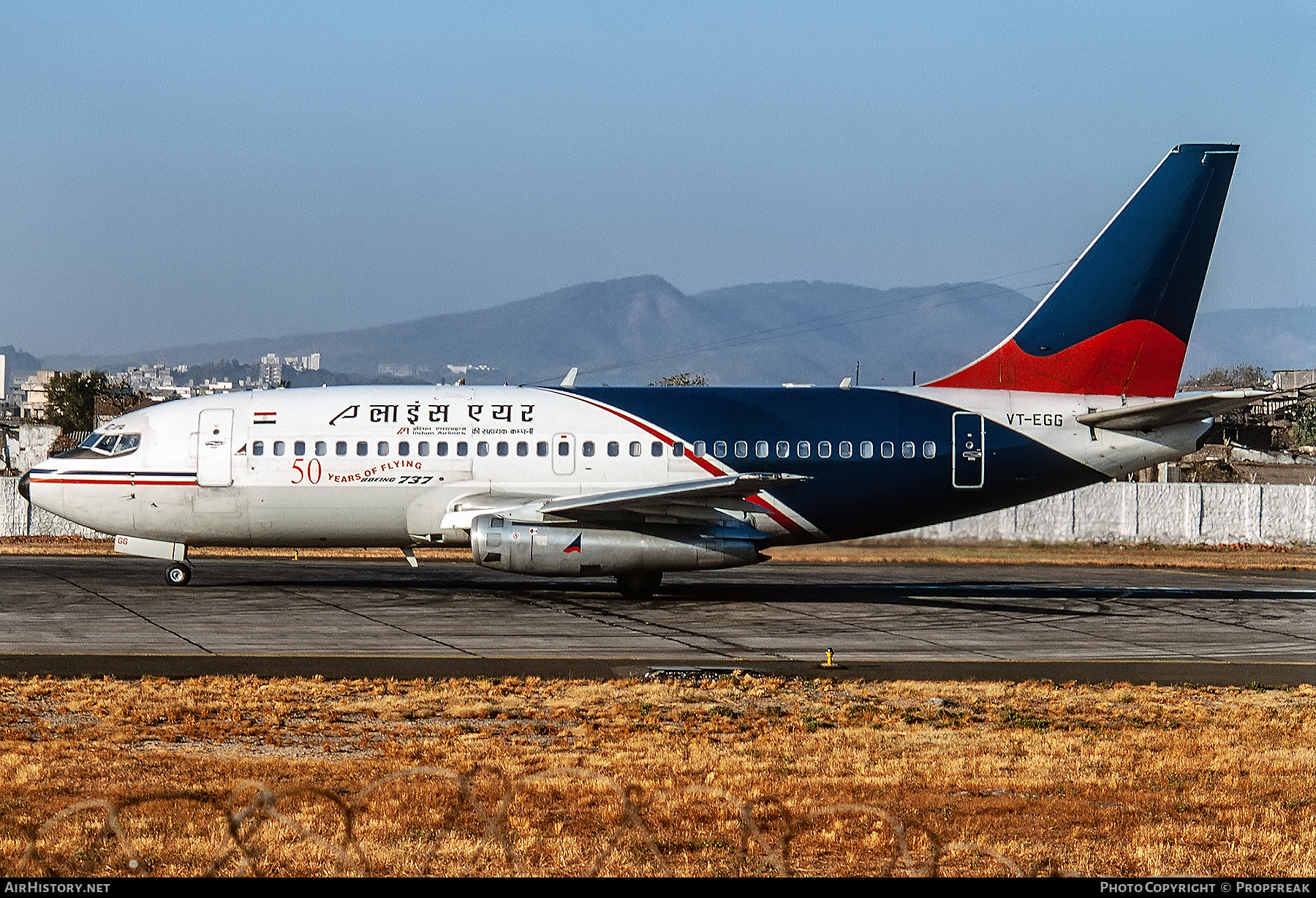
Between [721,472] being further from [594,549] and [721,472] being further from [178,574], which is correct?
[178,574]

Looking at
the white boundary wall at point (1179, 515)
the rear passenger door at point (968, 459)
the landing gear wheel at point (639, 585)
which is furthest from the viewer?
the white boundary wall at point (1179, 515)

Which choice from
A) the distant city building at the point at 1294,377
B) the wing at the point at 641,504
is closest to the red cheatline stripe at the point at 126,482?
the wing at the point at 641,504

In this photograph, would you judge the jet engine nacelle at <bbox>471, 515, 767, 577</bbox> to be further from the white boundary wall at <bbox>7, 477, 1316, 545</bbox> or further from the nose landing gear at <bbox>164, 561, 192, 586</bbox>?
the white boundary wall at <bbox>7, 477, 1316, 545</bbox>

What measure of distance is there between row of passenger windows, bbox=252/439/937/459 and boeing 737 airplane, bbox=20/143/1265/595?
0.04 m

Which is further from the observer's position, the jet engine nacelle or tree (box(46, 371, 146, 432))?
tree (box(46, 371, 146, 432))

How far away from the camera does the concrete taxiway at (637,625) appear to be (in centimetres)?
2042

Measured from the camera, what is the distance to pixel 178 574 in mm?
31281

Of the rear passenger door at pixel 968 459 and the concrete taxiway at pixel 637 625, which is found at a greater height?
the rear passenger door at pixel 968 459

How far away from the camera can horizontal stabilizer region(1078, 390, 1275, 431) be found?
2840cm

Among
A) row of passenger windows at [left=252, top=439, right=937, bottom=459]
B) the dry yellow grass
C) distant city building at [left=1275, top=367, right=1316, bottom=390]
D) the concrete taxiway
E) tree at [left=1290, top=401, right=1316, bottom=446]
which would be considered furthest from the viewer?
distant city building at [left=1275, top=367, right=1316, bottom=390]

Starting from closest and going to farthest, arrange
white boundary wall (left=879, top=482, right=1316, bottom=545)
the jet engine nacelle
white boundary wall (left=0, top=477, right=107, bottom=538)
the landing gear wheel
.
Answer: the jet engine nacelle, the landing gear wheel, white boundary wall (left=0, top=477, right=107, bottom=538), white boundary wall (left=879, top=482, right=1316, bottom=545)

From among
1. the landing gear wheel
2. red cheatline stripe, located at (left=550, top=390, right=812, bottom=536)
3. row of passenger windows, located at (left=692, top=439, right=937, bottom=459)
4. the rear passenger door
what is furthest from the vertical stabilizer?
the landing gear wheel

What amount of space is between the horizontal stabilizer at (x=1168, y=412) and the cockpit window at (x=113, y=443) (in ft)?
68.1

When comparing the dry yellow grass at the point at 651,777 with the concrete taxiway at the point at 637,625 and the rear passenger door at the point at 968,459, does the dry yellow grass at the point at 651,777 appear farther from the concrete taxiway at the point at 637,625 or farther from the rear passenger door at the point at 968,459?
the rear passenger door at the point at 968,459
